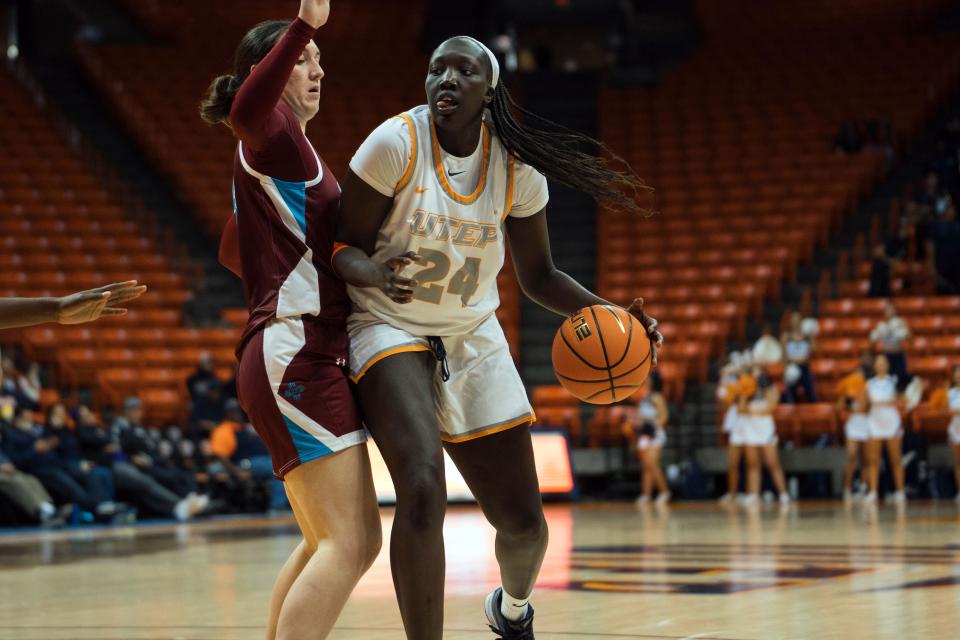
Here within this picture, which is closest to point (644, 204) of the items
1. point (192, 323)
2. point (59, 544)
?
point (192, 323)

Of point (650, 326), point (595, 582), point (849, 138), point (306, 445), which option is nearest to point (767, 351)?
point (849, 138)

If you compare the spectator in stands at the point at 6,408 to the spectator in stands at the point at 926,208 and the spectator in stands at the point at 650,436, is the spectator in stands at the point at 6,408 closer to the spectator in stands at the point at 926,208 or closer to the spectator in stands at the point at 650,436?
the spectator in stands at the point at 650,436

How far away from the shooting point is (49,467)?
1281 cm

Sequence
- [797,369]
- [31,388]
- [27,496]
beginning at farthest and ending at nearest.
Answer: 1. [797,369]
2. [31,388]
3. [27,496]

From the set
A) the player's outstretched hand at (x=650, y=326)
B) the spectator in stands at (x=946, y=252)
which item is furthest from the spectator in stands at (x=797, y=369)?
the player's outstretched hand at (x=650, y=326)

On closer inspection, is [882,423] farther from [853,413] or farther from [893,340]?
[893,340]

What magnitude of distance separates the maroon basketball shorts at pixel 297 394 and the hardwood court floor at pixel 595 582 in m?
1.60

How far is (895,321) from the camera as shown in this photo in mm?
16047

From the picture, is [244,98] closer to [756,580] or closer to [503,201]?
[503,201]

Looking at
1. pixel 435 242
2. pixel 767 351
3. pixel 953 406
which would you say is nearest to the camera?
pixel 435 242

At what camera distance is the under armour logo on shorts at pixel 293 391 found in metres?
3.57

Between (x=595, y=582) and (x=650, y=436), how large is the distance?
926cm

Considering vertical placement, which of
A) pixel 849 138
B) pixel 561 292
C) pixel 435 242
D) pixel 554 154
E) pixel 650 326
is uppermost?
pixel 849 138

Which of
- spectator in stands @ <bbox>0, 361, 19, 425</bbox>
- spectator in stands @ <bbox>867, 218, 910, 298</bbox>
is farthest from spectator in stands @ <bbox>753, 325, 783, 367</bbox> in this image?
spectator in stands @ <bbox>0, 361, 19, 425</bbox>
